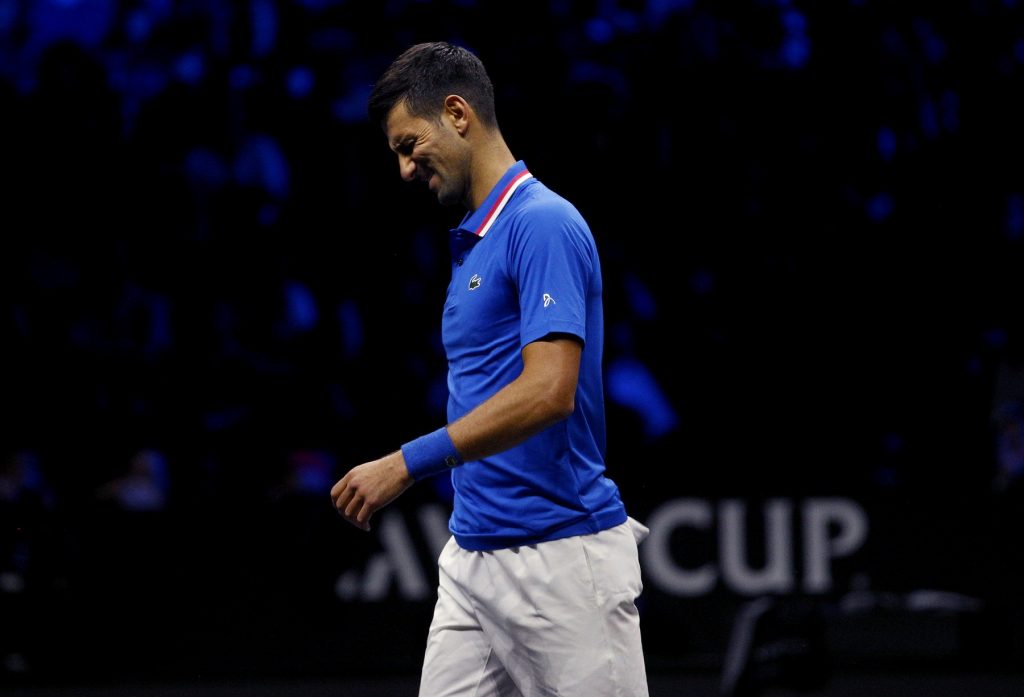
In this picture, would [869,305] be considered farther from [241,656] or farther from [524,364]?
[524,364]

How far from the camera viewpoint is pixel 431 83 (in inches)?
86.4

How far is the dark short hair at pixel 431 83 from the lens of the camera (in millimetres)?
2195

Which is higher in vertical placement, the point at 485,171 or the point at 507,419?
the point at 485,171

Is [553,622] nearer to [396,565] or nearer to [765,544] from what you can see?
[396,565]

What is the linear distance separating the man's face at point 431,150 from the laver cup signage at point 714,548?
13.4ft

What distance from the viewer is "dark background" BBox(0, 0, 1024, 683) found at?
27.2ft

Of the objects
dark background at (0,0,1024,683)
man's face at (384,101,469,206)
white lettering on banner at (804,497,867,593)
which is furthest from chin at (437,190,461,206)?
dark background at (0,0,1024,683)

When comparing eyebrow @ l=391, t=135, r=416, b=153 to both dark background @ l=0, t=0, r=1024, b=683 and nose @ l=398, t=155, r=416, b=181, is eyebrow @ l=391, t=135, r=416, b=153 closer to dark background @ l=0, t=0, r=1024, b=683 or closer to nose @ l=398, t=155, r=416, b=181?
nose @ l=398, t=155, r=416, b=181

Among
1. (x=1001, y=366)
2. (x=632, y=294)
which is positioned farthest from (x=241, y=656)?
(x=1001, y=366)

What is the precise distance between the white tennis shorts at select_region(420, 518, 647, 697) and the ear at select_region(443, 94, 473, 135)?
716 mm

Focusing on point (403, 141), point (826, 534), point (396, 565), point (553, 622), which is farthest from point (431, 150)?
point (826, 534)

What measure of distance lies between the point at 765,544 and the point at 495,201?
4365 millimetres

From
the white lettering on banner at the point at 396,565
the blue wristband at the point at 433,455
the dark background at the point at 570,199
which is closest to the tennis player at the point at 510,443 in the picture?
the blue wristband at the point at 433,455

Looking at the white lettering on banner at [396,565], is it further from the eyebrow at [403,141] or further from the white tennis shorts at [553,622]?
the eyebrow at [403,141]
